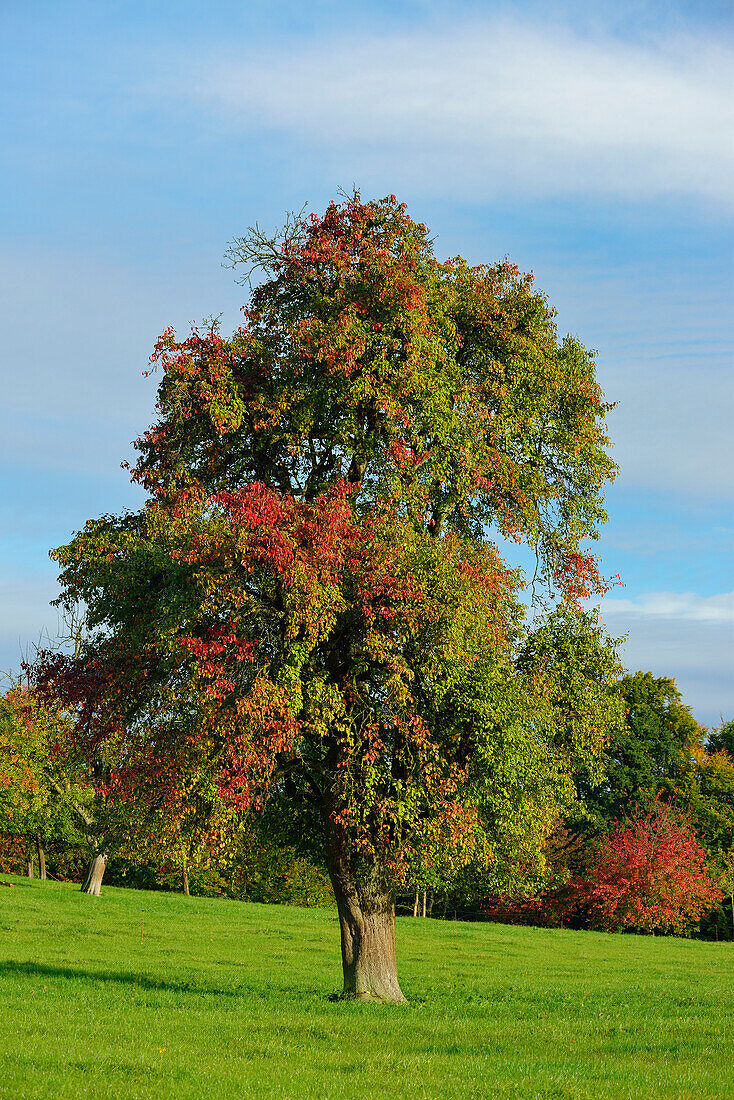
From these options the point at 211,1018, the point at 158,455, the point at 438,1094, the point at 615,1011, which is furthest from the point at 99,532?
the point at 615,1011

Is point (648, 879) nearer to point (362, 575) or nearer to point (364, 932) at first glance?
point (364, 932)

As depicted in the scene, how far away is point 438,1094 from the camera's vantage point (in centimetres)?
1166

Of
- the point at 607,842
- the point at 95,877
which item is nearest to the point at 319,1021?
the point at 95,877

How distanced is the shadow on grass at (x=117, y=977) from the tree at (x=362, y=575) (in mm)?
3811

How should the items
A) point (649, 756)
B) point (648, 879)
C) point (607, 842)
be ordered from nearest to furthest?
point (648, 879)
point (607, 842)
point (649, 756)

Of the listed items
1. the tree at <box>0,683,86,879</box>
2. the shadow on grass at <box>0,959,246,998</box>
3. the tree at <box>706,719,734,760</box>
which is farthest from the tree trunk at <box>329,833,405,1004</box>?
the tree at <box>706,719,734,760</box>

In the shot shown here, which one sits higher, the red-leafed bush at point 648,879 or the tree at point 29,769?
the tree at point 29,769

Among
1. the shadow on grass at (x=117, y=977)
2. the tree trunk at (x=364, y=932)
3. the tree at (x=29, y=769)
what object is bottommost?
the shadow on grass at (x=117, y=977)

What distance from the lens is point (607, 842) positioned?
184 feet

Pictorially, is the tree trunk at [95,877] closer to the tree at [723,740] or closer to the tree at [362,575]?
the tree at [362,575]

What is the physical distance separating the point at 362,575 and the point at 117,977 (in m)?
14.6

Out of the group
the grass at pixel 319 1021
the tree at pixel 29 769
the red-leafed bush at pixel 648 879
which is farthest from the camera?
the red-leafed bush at pixel 648 879

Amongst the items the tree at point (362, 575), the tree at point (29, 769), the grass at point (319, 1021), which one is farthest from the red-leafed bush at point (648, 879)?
the tree at point (362, 575)

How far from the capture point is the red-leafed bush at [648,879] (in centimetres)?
5412
